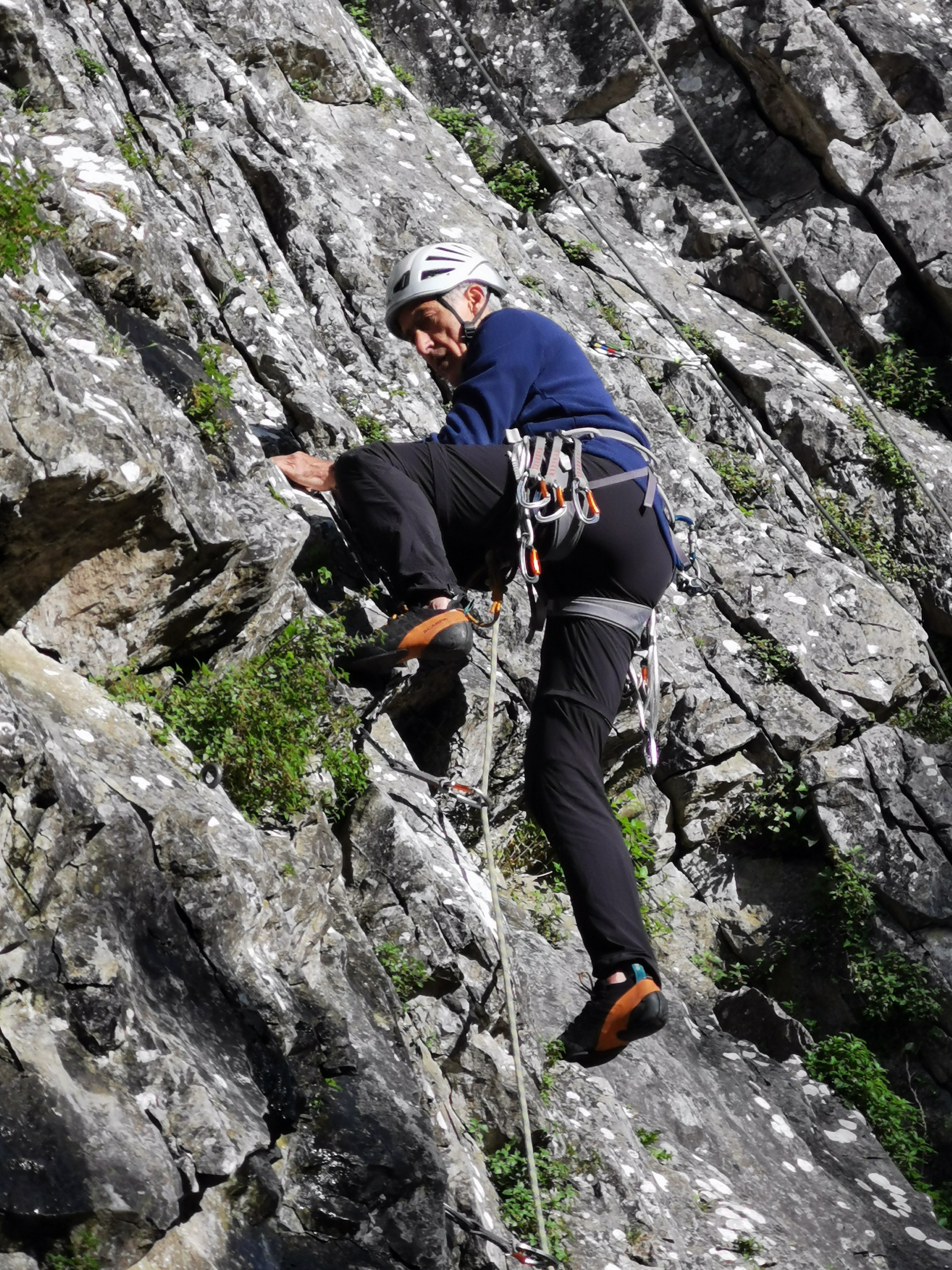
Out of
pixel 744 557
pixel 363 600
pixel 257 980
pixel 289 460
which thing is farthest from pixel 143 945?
pixel 744 557

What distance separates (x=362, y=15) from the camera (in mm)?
9852

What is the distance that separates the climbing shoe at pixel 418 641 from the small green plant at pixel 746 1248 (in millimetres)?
2485

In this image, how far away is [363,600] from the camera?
5.29 m

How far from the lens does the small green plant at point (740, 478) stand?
7.98 metres

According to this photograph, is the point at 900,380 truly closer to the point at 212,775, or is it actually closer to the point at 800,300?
the point at 800,300

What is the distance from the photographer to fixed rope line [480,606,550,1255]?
3.75m

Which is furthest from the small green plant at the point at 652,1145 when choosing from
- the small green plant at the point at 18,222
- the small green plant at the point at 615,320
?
the small green plant at the point at 615,320

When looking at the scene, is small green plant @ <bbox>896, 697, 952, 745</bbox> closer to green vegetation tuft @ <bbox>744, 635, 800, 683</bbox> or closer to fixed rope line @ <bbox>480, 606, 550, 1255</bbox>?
green vegetation tuft @ <bbox>744, 635, 800, 683</bbox>

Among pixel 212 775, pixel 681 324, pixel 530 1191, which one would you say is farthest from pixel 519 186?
pixel 530 1191

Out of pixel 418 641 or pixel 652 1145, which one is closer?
pixel 418 641

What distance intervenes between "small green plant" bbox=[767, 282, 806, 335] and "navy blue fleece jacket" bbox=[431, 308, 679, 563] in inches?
176

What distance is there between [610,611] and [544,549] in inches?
14.4

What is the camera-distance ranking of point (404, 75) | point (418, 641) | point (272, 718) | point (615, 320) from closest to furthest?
point (272, 718) → point (418, 641) → point (615, 320) → point (404, 75)

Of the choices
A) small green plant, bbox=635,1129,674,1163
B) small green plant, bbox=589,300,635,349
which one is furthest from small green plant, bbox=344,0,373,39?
small green plant, bbox=635,1129,674,1163
